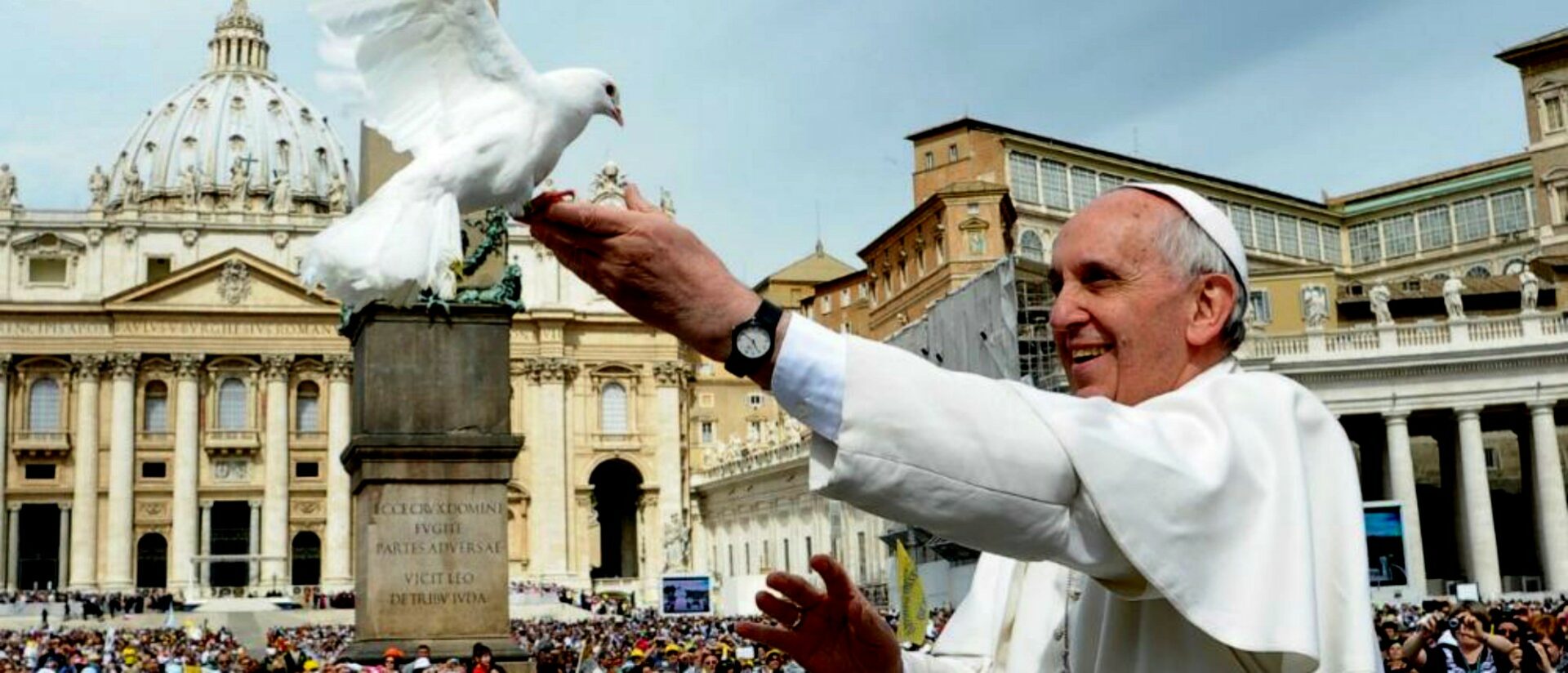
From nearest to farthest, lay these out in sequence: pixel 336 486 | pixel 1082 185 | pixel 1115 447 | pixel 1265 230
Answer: pixel 1115 447 < pixel 1082 185 < pixel 1265 230 < pixel 336 486

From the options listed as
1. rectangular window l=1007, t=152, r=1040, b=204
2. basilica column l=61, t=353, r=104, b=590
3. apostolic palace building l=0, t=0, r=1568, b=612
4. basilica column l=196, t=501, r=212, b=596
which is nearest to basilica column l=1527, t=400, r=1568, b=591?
apostolic palace building l=0, t=0, r=1568, b=612

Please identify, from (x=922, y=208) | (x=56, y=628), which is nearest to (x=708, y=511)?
(x=922, y=208)

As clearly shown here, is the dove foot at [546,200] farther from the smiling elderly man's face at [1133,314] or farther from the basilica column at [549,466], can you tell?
the basilica column at [549,466]

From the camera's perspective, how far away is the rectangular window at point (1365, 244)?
2842 inches

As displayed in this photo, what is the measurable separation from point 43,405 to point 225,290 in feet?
32.2

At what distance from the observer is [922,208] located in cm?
5850

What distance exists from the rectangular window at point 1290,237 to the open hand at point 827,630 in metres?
70.1

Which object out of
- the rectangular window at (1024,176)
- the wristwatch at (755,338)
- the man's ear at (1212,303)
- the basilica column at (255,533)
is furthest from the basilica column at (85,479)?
the wristwatch at (755,338)

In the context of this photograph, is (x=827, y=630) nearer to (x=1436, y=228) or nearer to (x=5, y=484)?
(x=1436, y=228)

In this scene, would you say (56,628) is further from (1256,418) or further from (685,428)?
(1256,418)

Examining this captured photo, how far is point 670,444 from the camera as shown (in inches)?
3280

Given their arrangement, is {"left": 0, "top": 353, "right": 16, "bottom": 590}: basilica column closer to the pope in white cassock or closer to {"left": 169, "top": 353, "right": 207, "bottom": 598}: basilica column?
{"left": 169, "top": 353, "right": 207, "bottom": 598}: basilica column

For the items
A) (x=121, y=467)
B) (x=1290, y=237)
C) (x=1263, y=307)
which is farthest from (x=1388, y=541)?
(x=121, y=467)

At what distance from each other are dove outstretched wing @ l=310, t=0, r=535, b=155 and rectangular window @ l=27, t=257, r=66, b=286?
267 ft
